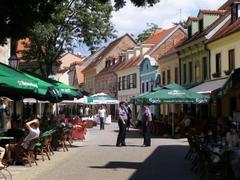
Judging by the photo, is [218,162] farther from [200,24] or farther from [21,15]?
[200,24]

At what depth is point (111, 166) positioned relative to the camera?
16.3m

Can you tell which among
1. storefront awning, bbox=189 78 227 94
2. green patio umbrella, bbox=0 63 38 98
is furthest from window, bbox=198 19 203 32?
green patio umbrella, bbox=0 63 38 98

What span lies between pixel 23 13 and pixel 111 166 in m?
4.67

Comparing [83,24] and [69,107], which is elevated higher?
[83,24]

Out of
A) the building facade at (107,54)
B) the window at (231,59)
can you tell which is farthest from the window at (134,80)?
the window at (231,59)

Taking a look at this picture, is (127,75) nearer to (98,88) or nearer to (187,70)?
(98,88)

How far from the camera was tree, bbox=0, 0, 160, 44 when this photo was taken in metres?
14.8

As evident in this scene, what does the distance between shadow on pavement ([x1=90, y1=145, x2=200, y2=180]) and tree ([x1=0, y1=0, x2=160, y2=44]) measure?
410 centimetres

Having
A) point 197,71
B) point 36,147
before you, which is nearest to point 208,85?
point 197,71

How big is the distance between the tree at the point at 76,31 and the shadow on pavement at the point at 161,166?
2083 cm

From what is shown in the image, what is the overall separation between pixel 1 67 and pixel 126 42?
72.8 m

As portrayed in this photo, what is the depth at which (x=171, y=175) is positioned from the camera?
14383 mm

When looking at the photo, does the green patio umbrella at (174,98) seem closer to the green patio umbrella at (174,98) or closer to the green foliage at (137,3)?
the green patio umbrella at (174,98)

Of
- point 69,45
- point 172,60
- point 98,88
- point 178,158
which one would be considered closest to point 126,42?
point 98,88
